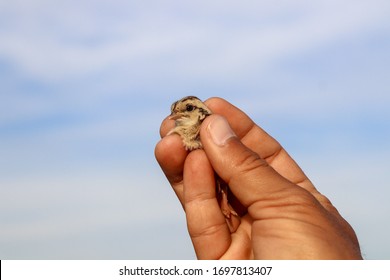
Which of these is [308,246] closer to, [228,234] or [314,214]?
[314,214]

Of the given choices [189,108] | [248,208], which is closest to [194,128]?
[189,108]

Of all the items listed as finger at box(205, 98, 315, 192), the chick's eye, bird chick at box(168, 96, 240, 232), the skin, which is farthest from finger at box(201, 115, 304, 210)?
finger at box(205, 98, 315, 192)

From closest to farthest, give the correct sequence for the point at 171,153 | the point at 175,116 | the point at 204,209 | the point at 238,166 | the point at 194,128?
the point at 238,166, the point at 204,209, the point at 171,153, the point at 194,128, the point at 175,116

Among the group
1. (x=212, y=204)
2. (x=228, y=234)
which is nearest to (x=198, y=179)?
(x=212, y=204)

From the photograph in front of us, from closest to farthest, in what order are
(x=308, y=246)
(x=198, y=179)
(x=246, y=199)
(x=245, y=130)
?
(x=308, y=246) → (x=246, y=199) → (x=198, y=179) → (x=245, y=130)

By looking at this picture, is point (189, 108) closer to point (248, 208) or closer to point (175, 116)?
point (175, 116)
